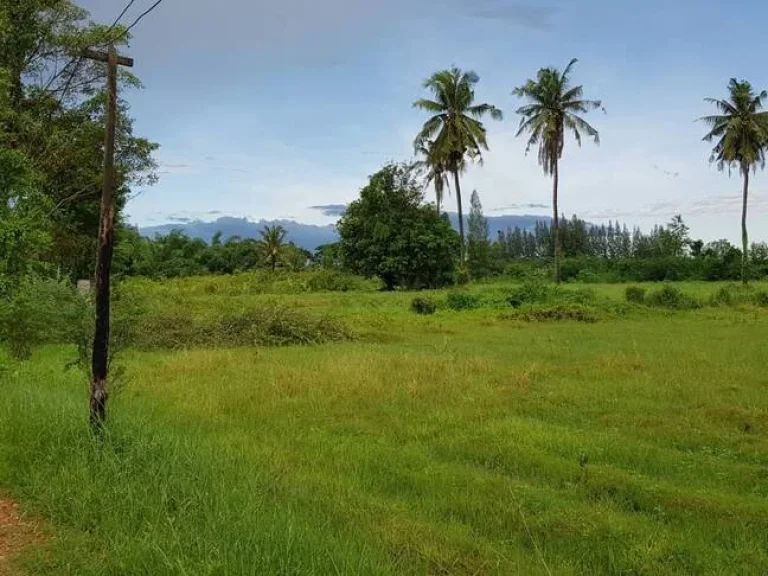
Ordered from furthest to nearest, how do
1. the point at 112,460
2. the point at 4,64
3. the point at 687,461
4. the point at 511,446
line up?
the point at 4,64, the point at 511,446, the point at 687,461, the point at 112,460

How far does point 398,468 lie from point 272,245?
61.2 meters

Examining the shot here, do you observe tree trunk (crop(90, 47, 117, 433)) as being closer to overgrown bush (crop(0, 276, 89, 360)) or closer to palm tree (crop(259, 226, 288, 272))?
overgrown bush (crop(0, 276, 89, 360))

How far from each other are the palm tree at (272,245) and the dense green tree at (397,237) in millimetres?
22310

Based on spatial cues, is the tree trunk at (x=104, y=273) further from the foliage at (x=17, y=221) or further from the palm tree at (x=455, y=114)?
the palm tree at (x=455, y=114)

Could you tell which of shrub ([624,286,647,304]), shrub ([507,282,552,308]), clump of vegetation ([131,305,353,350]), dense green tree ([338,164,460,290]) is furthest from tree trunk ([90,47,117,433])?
dense green tree ([338,164,460,290])

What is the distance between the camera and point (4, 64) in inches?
834

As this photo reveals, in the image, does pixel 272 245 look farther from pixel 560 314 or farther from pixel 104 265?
pixel 104 265

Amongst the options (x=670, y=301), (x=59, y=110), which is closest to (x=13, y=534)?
(x=59, y=110)

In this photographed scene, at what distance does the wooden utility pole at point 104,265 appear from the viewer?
6344mm

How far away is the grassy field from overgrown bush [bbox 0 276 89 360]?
635 millimetres

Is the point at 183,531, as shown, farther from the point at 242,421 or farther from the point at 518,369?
the point at 518,369

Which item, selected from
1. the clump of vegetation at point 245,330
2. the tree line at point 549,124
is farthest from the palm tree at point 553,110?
the clump of vegetation at point 245,330

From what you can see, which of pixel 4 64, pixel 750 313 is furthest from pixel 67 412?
pixel 750 313

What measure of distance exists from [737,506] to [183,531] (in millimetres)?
4536
